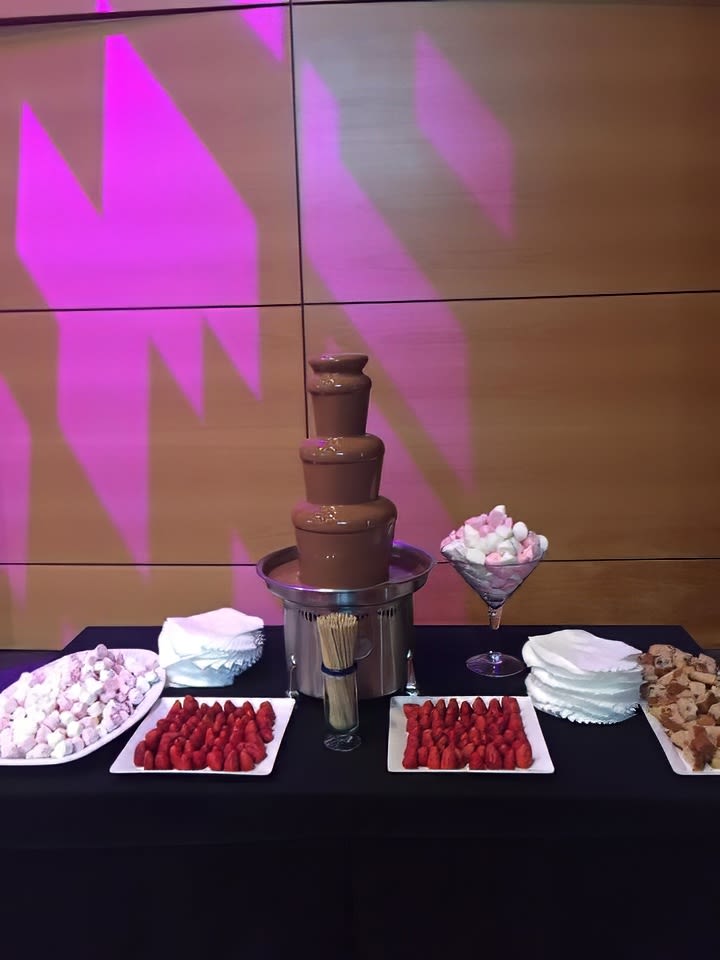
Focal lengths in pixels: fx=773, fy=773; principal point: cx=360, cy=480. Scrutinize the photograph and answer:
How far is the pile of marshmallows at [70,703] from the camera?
1083 mm

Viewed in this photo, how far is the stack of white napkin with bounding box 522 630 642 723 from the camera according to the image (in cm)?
113

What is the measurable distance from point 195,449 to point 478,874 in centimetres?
162

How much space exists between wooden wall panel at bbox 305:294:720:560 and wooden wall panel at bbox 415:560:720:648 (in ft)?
0.16

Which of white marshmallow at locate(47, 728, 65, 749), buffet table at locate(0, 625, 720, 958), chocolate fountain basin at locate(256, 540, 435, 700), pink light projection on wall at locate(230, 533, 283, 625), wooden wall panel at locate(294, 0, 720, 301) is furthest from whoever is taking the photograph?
pink light projection on wall at locate(230, 533, 283, 625)

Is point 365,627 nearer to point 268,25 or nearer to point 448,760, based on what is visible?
point 448,760

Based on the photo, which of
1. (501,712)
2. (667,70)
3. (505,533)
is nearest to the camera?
(501,712)

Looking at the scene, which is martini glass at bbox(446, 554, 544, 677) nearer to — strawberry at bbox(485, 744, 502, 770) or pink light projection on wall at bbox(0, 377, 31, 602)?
strawberry at bbox(485, 744, 502, 770)

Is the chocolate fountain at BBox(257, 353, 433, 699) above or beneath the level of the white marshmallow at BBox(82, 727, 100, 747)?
above

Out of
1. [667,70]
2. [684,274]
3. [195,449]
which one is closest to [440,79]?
[667,70]

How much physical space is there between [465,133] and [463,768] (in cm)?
178

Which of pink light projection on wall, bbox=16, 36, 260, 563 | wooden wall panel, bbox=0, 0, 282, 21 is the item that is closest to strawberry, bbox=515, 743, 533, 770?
pink light projection on wall, bbox=16, 36, 260, 563

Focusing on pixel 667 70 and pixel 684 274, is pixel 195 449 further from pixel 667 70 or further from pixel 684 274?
pixel 667 70

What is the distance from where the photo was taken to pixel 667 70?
211 centimetres

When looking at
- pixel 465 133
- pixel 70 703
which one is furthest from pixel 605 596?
pixel 70 703
